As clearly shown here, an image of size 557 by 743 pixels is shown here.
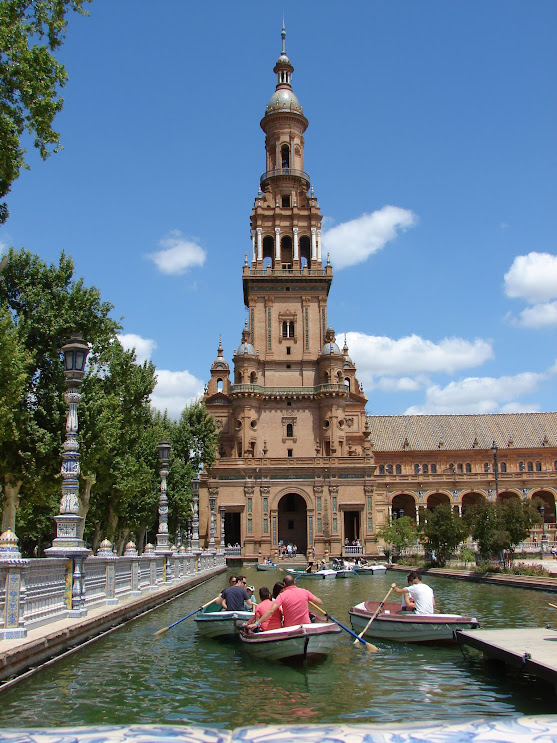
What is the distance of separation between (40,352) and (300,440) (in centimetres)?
4493

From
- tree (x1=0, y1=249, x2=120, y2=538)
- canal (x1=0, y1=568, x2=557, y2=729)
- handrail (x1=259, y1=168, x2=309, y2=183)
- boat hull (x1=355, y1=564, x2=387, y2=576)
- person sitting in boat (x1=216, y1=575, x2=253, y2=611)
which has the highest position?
handrail (x1=259, y1=168, x2=309, y2=183)

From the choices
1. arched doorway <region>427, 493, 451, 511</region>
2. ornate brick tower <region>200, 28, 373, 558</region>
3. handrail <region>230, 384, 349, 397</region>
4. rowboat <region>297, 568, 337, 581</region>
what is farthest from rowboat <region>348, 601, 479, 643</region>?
arched doorway <region>427, 493, 451, 511</region>

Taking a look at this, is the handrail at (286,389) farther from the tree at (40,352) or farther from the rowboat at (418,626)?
the rowboat at (418,626)

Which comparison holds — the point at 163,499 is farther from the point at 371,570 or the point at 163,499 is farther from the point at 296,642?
the point at 371,570

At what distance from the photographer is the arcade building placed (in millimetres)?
66812

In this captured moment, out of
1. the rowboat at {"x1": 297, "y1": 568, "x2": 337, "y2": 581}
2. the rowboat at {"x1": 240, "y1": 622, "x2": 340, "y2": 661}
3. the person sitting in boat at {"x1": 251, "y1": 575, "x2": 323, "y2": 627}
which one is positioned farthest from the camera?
the rowboat at {"x1": 297, "y1": 568, "x2": 337, "y2": 581}

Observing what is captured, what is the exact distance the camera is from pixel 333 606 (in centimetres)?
2622

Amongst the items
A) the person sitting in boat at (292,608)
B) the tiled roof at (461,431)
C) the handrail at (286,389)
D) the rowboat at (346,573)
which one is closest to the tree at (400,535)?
the rowboat at (346,573)

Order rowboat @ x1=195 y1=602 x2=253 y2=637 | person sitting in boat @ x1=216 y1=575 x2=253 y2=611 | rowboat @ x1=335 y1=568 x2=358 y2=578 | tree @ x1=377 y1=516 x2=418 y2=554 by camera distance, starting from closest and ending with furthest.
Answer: rowboat @ x1=195 y1=602 x2=253 y2=637 → person sitting in boat @ x1=216 y1=575 x2=253 y2=611 → rowboat @ x1=335 y1=568 x2=358 y2=578 → tree @ x1=377 y1=516 x2=418 y2=554

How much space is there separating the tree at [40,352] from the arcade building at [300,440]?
38234mm

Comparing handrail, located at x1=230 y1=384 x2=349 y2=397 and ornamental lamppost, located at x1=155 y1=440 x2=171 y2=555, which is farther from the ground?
handrail, located at x1=230 y1=384 x2=349 y2=397

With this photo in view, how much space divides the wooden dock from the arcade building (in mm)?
44164

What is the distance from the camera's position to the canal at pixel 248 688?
1042 centimetres

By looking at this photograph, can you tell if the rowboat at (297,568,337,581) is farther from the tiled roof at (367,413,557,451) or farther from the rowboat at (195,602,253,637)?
the tiled roof at (367,413,557,451)
